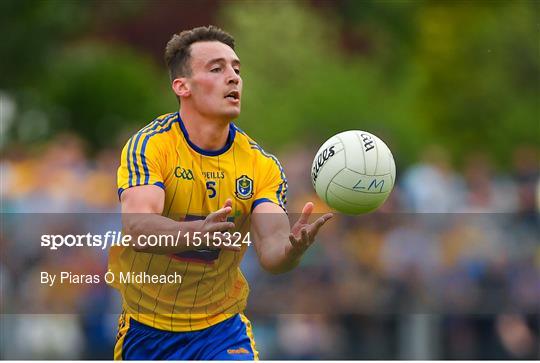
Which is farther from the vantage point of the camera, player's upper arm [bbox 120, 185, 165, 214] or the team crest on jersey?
the team crest on jersey

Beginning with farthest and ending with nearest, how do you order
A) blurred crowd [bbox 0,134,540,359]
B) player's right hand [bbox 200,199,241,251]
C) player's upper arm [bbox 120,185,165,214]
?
blurred crowd [bbox 0,134,540,359]
player's upper arm [bbox 120,185,165,214]
player's right hand [bbox 200,199,241,251]

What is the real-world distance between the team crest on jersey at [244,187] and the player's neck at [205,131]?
28 cm

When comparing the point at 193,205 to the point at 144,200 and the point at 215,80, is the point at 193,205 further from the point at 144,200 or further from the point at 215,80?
the point at 215,80

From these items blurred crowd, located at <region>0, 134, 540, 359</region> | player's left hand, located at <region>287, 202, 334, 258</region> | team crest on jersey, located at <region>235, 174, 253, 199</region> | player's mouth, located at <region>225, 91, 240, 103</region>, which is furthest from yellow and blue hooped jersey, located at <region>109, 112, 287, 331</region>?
blurred crowd, located at <region>0, 134, 540, 359</region>

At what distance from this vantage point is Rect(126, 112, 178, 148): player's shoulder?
7.76m

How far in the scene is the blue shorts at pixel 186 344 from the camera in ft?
26.1

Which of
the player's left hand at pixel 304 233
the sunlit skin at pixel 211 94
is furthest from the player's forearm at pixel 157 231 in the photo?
the sunlit skin at pixel 211 94

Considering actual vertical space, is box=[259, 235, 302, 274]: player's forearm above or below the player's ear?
below

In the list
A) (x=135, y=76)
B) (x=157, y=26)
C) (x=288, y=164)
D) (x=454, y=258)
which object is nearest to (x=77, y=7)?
(x=135, y=76)

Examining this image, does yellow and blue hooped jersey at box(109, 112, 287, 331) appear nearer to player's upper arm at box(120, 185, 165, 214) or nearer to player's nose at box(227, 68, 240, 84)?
player's upper arm at box(120, 185, 165, 214)

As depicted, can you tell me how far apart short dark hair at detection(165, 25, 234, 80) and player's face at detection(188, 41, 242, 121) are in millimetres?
44

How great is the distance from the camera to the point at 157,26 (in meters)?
37.6

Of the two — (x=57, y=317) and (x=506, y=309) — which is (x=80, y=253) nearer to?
(x=57, y=317)

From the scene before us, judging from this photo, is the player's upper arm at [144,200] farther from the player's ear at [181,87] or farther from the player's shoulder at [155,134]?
the player's ear at [181,87]
